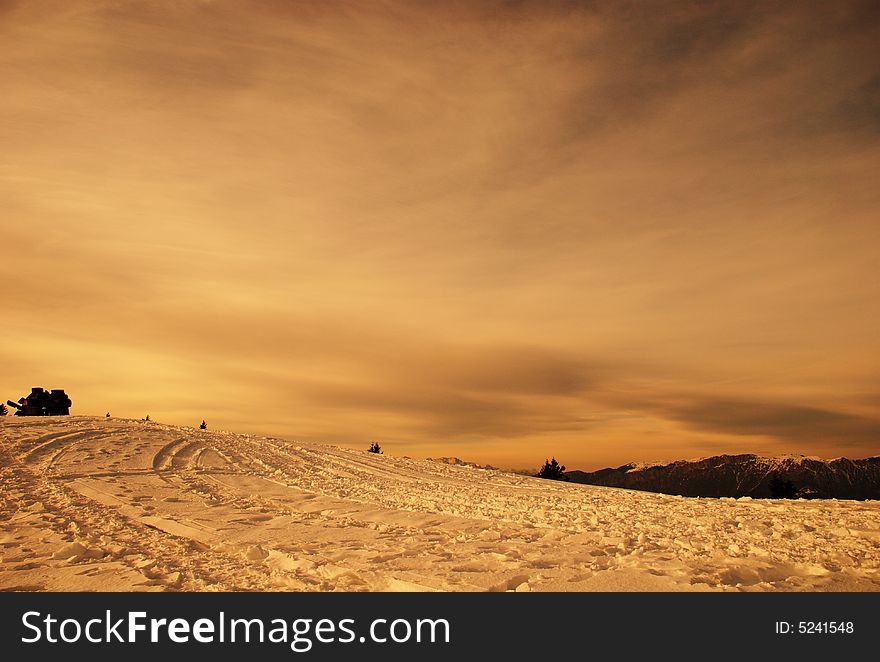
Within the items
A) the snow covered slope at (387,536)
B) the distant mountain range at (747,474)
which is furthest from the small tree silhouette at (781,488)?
the distant mountain range at (747,474)

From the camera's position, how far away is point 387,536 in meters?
8.07

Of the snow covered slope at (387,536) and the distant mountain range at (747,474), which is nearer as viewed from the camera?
the snow covered slope at (387,536)

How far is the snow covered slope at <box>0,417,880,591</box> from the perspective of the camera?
6.11 meters

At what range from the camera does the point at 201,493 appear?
38.4ft

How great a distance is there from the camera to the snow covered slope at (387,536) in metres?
6.11

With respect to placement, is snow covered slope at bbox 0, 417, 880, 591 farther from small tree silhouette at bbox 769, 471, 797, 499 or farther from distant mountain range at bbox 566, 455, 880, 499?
distant mountain range at bbox 566, 455, 880, 499

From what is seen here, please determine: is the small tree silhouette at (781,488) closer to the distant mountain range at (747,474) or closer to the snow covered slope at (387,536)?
the snow covered slope at (387,536)

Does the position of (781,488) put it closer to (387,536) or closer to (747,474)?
(387,536)

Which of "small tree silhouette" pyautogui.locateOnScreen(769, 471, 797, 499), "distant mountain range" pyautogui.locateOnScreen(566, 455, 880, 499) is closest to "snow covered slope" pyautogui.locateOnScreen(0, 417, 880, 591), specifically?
"small tree silhouette" pyautogui.locateOnScreen(769, 471, 797, 499)

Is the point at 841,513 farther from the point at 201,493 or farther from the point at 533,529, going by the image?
the point at 201,493

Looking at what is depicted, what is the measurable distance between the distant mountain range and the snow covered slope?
81.4 meters

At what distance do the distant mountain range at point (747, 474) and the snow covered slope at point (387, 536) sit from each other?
81.4 meters

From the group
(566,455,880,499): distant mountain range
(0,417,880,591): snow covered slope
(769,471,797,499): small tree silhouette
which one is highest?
(0,417,880,591): snow covered slope
